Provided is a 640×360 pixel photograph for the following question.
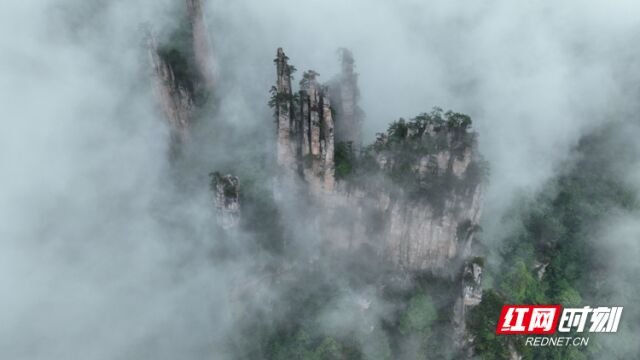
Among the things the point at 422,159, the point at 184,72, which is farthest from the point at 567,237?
the point at 184,72

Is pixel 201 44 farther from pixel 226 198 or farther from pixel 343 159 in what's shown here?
pixel 343 159

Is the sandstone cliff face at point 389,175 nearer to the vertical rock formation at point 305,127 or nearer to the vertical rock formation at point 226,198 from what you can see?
the vertical rock formation at point 305,127

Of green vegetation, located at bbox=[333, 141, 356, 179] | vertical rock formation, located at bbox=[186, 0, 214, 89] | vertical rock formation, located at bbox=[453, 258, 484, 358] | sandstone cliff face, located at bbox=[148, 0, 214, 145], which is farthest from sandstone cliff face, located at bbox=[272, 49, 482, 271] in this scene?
sandstone cliff face, located at bbox=[148, 0, 214, 145]

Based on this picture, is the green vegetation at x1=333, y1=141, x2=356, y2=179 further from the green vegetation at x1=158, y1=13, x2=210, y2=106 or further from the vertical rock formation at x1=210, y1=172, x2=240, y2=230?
the green vegetation at x1=158, y1=13, x2=210, y2=106

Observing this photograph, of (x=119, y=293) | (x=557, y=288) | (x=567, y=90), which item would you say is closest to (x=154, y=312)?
(x=119, y=293)

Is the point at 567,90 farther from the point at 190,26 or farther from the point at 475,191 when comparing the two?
the point at 190,26

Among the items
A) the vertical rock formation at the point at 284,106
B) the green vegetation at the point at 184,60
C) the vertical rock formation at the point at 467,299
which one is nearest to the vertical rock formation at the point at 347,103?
the vertical rock formation at the point at 284,106
